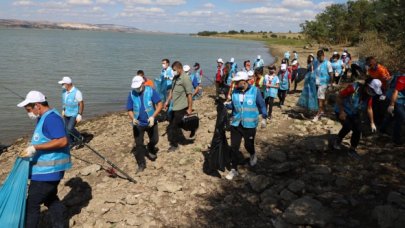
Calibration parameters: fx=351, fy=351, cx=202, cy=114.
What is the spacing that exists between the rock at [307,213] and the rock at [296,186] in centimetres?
65

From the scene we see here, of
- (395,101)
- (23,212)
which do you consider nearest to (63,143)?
(23,212)

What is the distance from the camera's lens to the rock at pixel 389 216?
459cm

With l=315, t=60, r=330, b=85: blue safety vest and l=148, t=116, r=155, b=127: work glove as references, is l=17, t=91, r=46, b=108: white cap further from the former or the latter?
l=315, t=60, r=330, b=85: blue safety vest

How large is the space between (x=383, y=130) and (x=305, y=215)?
433 centimetres

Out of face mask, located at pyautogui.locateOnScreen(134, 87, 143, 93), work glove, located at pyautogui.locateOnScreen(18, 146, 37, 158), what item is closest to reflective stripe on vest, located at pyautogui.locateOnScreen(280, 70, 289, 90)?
face mask, located at pyautogui.locateOnScreen(134, 87, 143, 93)

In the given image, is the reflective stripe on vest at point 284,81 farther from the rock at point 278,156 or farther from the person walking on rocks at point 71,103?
the person walking on rocks at point 71,103

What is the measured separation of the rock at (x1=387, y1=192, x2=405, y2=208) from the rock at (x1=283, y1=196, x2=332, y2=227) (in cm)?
104

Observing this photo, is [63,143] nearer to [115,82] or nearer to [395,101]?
[395,101]

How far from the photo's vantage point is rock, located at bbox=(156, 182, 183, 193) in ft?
21.1

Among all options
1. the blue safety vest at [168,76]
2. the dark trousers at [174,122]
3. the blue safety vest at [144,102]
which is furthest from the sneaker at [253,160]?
the blue safety vest at [168,76]

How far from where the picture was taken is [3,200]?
183 inches

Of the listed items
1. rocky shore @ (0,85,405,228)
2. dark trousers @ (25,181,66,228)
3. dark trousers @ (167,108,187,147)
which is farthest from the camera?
dark trousers @ (167,108,187,147)

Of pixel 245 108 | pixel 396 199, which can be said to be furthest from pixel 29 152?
pixel 396 199

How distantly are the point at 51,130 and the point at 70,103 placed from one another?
4622mm
